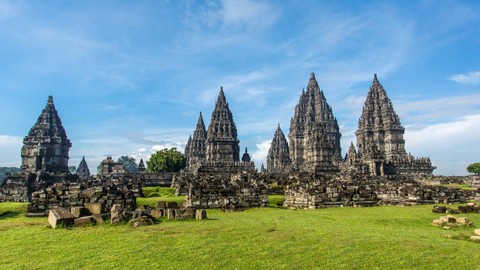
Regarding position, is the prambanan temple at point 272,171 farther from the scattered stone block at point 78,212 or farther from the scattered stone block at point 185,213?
the scattered stone block at point 185,213

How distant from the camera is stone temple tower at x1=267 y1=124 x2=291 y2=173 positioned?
78312 millimetres

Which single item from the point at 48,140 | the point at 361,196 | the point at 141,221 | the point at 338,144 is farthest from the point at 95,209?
the point at 338,144

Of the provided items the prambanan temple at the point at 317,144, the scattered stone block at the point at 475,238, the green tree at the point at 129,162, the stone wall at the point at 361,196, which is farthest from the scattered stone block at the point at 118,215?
the green tree at the point at 129,162

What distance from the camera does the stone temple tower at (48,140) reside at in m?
68.6

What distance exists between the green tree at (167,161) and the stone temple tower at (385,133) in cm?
3183

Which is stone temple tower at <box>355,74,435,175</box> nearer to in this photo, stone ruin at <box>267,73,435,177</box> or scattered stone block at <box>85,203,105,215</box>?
stone ruin at <box>267,73,435,177</box>

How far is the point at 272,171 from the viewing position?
69.3 metres

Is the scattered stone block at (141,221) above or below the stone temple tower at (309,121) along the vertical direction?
below

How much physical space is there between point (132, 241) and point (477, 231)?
8390mm

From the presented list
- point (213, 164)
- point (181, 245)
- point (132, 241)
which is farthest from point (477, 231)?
point (213, 164)

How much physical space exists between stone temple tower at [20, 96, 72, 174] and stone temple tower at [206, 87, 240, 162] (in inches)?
1275

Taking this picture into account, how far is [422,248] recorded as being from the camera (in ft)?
23.1

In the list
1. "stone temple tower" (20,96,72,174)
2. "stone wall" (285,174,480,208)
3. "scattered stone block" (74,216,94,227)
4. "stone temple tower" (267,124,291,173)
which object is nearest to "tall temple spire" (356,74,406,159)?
"stone temple tower" (267,124,291,173)

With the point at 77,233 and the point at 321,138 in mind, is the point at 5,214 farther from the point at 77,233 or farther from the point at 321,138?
the point at 321,138
